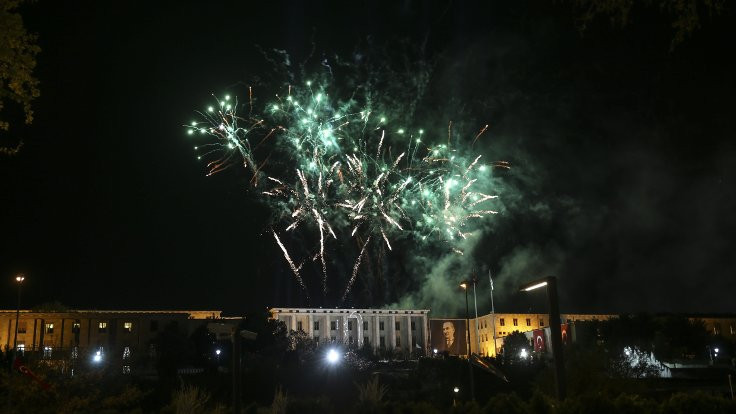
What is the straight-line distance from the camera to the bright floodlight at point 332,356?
4836 centimetres

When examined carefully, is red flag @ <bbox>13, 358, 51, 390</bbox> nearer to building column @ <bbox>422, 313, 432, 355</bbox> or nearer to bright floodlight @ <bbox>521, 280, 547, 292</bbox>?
bright floodlight @ <bbox>521, 280, 547, 292</bbox>

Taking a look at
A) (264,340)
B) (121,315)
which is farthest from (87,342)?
(264,340)

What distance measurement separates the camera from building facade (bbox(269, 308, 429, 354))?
309 feet

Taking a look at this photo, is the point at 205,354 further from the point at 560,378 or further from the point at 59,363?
the point at 560,378

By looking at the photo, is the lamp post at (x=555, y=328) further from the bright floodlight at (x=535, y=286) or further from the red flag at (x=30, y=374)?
the red flag at (x=30, y=374)

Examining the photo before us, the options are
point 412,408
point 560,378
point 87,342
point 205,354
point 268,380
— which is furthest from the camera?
point 87,342

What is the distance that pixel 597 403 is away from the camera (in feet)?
42.2

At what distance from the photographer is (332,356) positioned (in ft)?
168

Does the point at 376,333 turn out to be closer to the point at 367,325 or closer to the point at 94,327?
the point at 367,325

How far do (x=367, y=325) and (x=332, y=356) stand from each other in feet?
155

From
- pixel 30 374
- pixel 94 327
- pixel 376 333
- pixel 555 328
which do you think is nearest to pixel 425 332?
pixel 376 333

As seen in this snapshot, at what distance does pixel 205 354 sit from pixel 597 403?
6736cm

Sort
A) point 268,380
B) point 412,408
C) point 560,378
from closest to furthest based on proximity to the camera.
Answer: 1. point 560,378
2. point 412,408
3. point 268,380

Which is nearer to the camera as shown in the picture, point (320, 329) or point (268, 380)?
point (268, 380)
